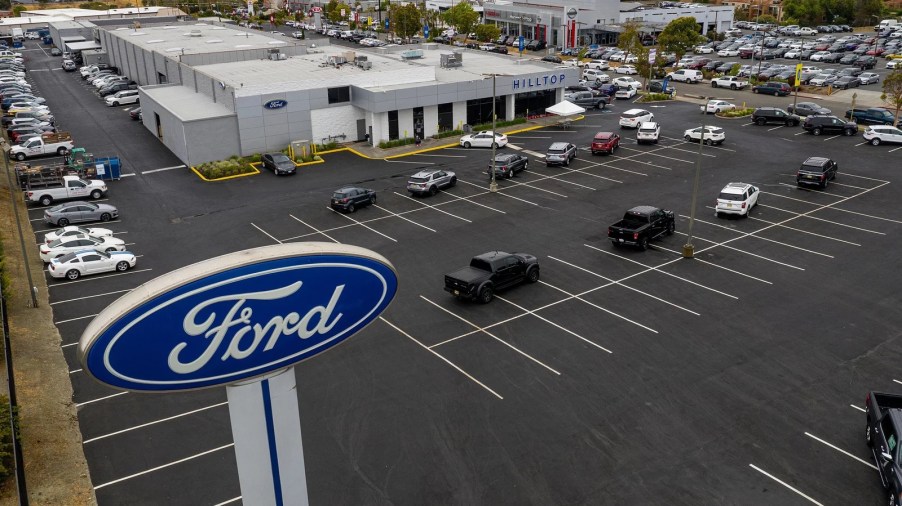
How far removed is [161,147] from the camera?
57969mm

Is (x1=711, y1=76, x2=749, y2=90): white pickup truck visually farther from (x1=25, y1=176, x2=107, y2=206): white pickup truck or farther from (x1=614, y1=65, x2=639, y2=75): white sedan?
(x1=25, y1=176, x2=107, y2=206): white pickup truck

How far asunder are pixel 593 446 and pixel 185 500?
1096 cm

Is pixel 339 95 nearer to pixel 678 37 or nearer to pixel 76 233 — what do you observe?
pixel 76 233

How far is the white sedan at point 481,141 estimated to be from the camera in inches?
2195

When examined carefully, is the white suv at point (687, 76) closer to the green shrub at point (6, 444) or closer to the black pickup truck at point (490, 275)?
the black pickup truck at point (490, 275)

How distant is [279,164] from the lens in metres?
49.8

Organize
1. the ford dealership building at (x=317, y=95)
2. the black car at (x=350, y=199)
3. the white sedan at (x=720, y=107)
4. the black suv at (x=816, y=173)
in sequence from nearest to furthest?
the black car at (x=350, y=199) → the black suv at (x=816, y=173) → the ford dealership building at (x=317, y=95) → the white sedan at (x=720, y=107)

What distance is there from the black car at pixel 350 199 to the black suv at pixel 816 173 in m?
26.1

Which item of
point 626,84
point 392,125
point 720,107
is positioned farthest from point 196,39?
point 720,107

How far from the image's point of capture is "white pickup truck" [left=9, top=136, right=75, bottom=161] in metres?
55.3

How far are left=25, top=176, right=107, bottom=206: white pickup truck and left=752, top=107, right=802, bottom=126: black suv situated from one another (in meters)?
50.8

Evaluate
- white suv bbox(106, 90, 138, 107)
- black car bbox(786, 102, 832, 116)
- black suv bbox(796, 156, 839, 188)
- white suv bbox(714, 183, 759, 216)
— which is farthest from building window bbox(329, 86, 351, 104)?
black car bbox(786, 102, 832, 116)

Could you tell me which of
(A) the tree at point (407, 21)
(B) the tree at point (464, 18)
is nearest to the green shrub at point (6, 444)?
(A) the tree at point (407, 21)

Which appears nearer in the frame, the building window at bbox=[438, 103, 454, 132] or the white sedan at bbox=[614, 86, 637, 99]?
the building window at bbox=[438, 103, 454, 132]
